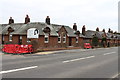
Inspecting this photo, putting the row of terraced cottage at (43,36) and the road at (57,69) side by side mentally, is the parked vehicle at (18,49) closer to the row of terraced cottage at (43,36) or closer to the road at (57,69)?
the row of terraced cottage at (43,36)

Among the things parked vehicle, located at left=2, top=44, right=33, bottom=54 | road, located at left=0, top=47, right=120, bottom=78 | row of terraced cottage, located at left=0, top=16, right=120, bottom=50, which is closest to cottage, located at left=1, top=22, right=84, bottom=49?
row of terraced cottage, located at left=0, top=16, right=120, bottom=50

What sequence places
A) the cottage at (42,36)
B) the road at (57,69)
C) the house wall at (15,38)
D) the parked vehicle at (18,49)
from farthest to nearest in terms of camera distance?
the house wall at (15,38) < the cottage at (42,36) < the parked vehicle at (18,49) < the road at (57,69)

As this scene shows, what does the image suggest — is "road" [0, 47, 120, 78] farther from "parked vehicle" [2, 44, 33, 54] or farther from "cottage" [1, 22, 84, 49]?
"cottage" [1, 22, 84, 49]

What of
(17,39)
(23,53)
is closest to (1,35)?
(17,39)

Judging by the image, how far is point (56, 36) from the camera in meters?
36.9

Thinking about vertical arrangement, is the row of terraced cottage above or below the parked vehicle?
above

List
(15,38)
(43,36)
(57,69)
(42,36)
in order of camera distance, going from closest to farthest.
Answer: (57,69) < (42,36) < (43,36) < (15,38)

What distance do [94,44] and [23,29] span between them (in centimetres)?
2378

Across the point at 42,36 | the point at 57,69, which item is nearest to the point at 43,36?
the point at 42,36

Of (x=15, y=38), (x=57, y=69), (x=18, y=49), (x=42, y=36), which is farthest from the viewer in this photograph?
(x=15, y=38)

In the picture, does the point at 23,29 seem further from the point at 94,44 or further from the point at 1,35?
the point at 94,44

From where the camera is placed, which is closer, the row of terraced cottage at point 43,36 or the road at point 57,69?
the road at point 57,69

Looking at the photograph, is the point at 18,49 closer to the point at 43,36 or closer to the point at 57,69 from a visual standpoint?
the point at 43,36

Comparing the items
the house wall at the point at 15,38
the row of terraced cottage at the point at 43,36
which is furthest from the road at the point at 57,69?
the house wall at the point at 15,38
